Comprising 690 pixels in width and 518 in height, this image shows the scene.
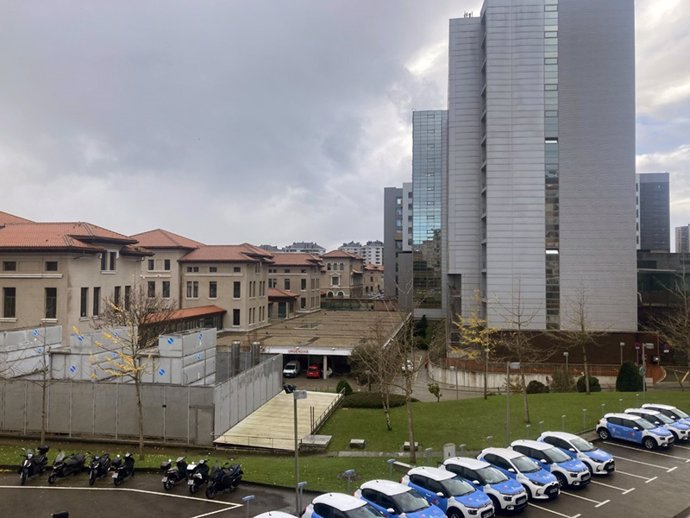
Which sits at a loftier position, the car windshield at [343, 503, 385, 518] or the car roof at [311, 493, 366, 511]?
the car roof at [311, 493, 366, 511]

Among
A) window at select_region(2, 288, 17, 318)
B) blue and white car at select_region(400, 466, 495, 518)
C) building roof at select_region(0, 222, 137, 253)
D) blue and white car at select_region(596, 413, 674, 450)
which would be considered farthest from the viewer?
window at select_region(2, 288, 17, 318)

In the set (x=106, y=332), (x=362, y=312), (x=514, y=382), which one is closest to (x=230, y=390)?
(x=106, y=332)

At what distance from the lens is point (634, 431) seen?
2230 centimetres

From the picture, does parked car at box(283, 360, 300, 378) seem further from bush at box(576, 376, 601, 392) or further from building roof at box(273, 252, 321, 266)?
building roof at box(273, 252, 321, 266)

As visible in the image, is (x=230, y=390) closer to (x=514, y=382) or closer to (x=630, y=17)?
(x=514, y=382)

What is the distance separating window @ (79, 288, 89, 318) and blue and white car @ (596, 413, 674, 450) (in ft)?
126

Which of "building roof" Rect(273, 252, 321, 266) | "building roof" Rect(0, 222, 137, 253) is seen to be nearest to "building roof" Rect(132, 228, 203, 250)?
"building roof" Rect(0, 222, 137, 253)

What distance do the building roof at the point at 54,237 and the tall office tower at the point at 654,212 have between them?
107793mm

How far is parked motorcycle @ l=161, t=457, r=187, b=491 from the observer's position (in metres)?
17.0

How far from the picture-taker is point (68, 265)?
128ft

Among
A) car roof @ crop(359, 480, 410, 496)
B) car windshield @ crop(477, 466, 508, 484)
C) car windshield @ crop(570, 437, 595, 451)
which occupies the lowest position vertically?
car windshield @ crop(570, 437, 595, 451)

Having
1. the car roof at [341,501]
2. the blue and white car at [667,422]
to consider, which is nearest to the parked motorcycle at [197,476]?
the car roof at [341,501]

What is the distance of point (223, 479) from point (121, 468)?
4.21 meters

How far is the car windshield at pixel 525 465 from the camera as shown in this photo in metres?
17.0
